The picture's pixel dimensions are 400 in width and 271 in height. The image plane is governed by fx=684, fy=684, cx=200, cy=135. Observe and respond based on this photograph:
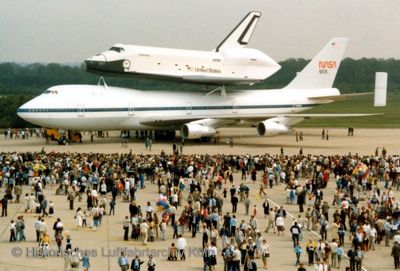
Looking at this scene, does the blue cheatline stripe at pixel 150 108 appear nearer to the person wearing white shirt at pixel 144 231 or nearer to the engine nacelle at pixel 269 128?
the engine nacelle at pixel 269 128

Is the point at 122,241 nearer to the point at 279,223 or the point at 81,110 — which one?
the point at 279,223

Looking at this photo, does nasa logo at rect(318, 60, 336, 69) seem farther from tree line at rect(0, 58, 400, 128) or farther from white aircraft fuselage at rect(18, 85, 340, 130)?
tree line at rect(0, 58, 400, 128)

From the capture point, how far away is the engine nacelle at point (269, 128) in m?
52.4

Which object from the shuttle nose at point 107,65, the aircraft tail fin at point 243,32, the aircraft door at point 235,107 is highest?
the aircraft tail fin at point 243,32

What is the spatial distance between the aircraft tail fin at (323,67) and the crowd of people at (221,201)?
77.0 ft

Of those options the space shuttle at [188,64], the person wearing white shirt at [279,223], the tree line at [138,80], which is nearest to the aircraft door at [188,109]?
the space shuttle at [188,64]

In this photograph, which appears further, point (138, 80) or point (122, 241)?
point (138, 80)

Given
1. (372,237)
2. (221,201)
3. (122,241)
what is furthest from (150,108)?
(372,237)

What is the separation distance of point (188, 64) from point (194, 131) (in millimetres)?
9007

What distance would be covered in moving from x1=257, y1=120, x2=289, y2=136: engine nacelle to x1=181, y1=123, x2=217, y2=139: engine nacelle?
3919 mm

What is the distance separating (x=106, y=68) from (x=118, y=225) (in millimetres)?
30622

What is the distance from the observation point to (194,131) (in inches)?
Result: 2008

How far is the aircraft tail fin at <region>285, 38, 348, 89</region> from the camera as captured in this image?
62.0 meters

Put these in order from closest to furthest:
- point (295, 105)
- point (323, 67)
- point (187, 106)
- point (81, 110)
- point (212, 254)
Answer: point (212, 254)
point (81, 110)
point (187, 106)
point (295, 105)
point (323, 67)
